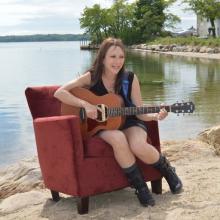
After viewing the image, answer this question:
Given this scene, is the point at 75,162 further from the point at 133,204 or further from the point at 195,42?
the point at 195,42

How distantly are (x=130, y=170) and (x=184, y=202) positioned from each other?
51cm

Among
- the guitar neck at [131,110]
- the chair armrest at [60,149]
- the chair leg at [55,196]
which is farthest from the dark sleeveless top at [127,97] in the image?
the chair leg at [55,196]

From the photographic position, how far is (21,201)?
4.76 metres

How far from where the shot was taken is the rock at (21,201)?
4.67m

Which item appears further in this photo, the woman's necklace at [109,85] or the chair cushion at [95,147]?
the woman's necklace at [109,85]

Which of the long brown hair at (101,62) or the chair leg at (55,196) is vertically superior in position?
the long brown hair at (101,62)

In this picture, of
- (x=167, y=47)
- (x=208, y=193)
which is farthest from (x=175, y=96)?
(x=167, y=47)

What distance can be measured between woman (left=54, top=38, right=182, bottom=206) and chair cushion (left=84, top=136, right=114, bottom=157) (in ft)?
0.15

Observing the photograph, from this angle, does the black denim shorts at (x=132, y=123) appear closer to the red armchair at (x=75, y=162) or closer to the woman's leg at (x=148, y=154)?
the woman's leg at (x=148, y=154)

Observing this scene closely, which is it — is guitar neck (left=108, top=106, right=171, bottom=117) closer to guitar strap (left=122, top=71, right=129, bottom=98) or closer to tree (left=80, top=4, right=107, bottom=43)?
guitar strap (left=122, top=71, right=129, bottom=98)

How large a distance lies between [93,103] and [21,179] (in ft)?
5.53

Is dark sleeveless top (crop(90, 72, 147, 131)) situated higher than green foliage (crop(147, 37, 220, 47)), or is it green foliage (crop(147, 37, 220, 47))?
dark sleeveless top (crop(90, 72, 147, 131))

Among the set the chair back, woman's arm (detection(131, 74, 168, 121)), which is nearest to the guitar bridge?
woman's arm (detection(131, 74, 168, 121))

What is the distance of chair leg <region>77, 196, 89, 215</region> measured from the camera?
170 inches
